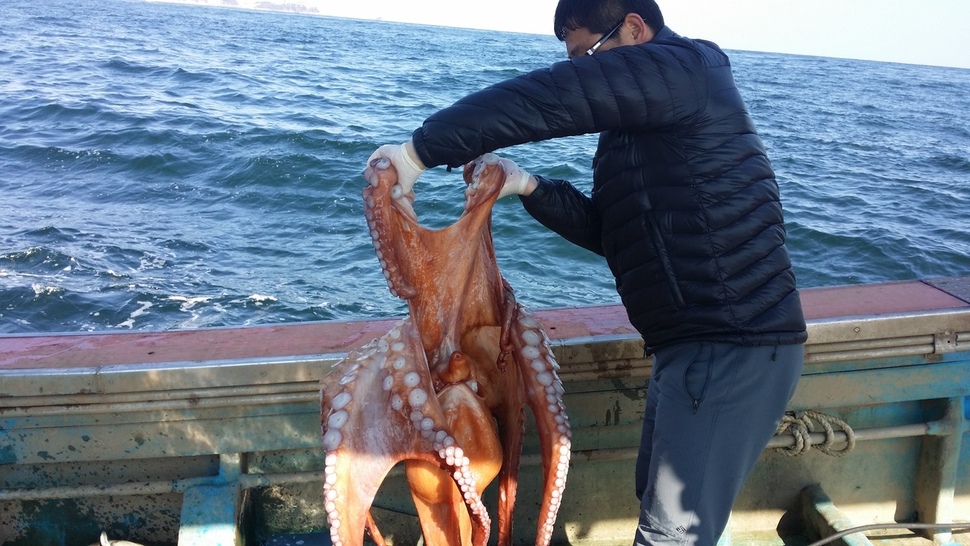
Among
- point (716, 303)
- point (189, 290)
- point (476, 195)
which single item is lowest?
point (189, 290)

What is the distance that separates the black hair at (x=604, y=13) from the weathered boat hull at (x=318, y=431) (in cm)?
133

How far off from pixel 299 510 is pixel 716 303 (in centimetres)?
221

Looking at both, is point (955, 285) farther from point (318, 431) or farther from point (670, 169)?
point (318, 431)

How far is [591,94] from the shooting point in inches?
87.4

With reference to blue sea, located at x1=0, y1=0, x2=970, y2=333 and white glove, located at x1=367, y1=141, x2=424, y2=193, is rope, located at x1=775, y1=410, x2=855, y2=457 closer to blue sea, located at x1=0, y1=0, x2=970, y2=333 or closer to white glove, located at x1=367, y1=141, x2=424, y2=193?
white glove, located at x1=367, y1=141, x2=424, y2=193

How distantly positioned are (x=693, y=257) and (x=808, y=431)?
5.10 feet

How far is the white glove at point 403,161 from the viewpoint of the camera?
7.56 feet

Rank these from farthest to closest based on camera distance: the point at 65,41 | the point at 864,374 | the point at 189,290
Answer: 1. the point at 65,41
2. the point at 189,290
3. the point at 864,374

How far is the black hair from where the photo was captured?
2.57 meters

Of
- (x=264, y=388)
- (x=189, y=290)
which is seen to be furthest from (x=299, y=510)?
(x=189, y=290)

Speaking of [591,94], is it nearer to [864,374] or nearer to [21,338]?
[864,374]

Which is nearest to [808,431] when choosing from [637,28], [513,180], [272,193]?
[513,180]

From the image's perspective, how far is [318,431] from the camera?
10.9ft

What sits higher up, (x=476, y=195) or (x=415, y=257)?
(x=476, y=195)
